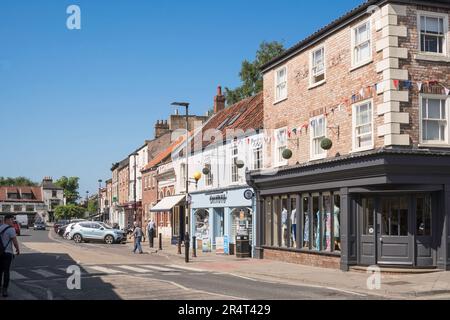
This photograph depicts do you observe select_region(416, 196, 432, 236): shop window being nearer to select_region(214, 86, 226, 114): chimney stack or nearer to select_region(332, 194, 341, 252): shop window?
select_region(332, 194, 341, 252): shop window

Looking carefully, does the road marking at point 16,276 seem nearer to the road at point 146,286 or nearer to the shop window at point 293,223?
the road at point 146,286

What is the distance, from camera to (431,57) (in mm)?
20188

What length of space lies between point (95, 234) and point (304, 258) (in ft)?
81.9

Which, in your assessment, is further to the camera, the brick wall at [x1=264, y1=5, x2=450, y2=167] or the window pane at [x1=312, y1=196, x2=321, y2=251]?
the window pane at [x1=312, y1=196, x2=321, y2=251]

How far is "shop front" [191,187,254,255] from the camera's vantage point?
102 feet

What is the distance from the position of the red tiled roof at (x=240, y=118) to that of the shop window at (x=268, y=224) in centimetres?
394

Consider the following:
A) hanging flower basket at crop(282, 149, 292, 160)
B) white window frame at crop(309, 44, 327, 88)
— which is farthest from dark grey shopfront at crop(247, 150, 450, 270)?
white window frame at crop(309, 44, 327, 88)

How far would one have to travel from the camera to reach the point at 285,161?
26.6 meters

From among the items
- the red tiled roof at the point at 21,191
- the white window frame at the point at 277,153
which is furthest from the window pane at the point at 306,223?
the red tiled roof at the point at 21,191

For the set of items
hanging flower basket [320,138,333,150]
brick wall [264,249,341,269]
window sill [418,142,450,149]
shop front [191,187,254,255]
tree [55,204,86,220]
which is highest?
hanging flower basket [320,138,333,150]

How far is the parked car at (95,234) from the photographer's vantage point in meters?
45.5

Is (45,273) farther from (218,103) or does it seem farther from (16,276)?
(218,103)

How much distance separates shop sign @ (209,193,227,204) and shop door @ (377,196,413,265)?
Answer: 14.1 metres

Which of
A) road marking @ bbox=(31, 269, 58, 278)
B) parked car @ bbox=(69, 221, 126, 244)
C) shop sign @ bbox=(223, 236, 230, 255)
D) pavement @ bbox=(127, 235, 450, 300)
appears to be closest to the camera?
pavement @ bbox=(127, 235, 450, 300)
